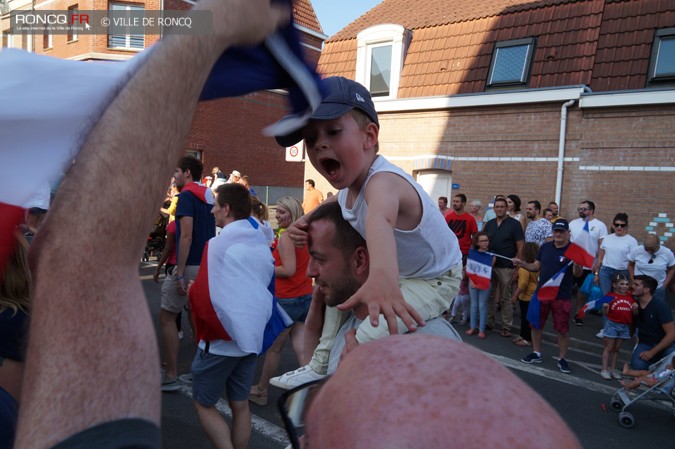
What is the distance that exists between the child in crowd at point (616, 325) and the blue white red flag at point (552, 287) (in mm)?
628

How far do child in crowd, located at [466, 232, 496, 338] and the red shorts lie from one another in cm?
106

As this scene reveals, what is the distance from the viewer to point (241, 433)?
11.8 ft

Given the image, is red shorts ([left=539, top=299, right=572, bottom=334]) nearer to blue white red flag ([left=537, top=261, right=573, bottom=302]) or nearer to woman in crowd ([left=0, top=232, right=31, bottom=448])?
blue white red flag ([left=537, top=261, right=573, bottom=302])

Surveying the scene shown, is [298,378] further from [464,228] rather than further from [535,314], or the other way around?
[464,228]

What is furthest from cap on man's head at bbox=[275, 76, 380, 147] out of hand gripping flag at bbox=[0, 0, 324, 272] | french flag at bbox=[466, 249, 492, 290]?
french flag at bbox=[466, 249, 492, 290]

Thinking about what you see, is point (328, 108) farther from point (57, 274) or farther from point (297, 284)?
point (297, 284)

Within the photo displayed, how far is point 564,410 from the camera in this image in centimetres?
503

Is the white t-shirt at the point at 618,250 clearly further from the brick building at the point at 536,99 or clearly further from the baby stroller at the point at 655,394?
the baby stroller at the point at 655,394

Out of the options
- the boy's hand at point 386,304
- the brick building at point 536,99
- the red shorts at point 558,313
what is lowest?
the red shorts at point 558,313

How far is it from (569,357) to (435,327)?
6.21m

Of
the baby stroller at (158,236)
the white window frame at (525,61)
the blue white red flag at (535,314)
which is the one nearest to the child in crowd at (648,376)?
the blue white red flag at (535,314)

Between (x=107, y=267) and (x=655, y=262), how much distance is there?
30.7 ft

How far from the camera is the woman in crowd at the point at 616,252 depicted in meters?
8.68

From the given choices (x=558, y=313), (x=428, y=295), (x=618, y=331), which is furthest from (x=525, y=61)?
(x=428, y=295)
